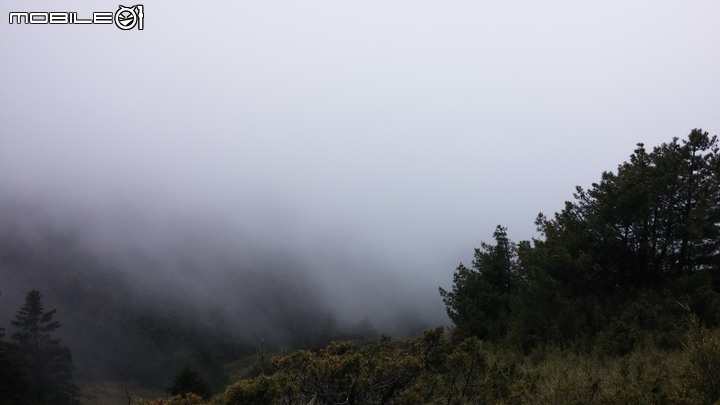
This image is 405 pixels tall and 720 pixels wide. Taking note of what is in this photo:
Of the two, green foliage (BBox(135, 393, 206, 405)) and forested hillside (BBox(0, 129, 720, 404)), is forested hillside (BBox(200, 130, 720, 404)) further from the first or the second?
green foliage (BBox(135, 393, 206, 405))

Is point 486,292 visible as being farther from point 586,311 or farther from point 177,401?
point 177,401

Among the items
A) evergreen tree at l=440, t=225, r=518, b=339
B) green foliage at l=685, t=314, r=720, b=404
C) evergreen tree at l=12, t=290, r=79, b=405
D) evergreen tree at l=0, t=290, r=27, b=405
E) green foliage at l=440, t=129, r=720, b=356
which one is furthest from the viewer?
evergreen tree at l=12, t=290, r=79, b=405

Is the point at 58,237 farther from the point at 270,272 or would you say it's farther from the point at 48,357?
the point at 48,357

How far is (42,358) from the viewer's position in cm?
4859

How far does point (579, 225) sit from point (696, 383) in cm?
1105

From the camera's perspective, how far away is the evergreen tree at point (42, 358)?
4638 centimetres

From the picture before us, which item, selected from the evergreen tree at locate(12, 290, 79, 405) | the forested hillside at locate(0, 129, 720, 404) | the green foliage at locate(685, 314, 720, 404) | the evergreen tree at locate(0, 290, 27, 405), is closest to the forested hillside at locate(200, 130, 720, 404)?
the forested hillside at locate(0, 129, 720, 404)

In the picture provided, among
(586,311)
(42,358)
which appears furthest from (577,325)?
(42,358)

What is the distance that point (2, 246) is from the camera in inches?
5226

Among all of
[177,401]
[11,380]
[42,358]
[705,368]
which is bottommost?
[42,358]

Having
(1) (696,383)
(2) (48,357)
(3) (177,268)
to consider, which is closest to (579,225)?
(1) (696,383)

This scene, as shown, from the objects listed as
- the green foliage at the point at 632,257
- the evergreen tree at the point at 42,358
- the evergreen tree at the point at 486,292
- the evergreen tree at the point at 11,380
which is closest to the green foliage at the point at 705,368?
the green foliage at the point at 632,257

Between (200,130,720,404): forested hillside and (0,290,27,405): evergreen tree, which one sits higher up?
(200,130,720,404): forested hillside

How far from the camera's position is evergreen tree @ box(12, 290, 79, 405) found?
46.4 meters
